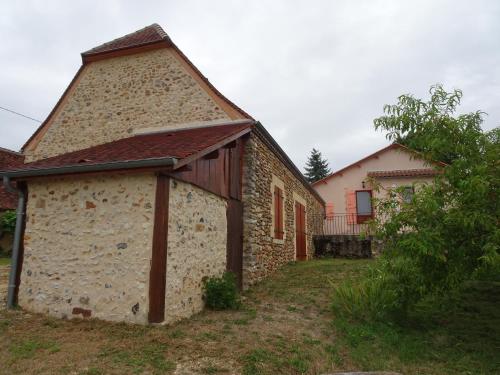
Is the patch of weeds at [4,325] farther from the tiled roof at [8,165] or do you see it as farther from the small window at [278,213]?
the tiled roof at [8,165]

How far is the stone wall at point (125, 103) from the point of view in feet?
26.3

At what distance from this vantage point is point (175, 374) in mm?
3270

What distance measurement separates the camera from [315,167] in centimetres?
3856

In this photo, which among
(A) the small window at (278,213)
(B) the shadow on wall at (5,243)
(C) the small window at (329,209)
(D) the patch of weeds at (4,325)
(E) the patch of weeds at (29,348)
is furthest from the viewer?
(C) the small window at (329,209)

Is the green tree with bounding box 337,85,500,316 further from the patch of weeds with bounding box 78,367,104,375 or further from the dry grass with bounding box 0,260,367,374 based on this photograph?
the patch of weeds with bounding box 78,367,104,375

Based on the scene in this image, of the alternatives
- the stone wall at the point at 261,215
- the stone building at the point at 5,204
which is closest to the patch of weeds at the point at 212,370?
the stone wall at the point at 261,215

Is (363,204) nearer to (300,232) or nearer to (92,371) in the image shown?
(300,232)

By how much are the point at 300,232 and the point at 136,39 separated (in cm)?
759

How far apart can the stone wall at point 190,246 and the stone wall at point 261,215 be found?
1138 millimetres

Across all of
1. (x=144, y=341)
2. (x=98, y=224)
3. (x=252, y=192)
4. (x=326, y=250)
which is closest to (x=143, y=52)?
(x=252, y=192)

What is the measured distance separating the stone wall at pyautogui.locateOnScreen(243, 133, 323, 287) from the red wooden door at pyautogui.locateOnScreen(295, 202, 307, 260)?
0.65m

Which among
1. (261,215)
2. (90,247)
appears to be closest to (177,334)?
(90,247)

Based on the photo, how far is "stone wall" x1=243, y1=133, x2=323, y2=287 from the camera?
727cm

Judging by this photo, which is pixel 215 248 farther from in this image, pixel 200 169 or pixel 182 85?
pixel 182 85
